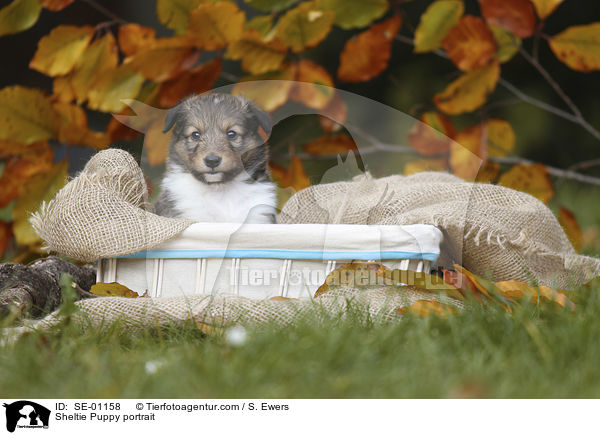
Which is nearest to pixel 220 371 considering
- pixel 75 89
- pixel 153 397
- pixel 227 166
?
pixel 153 397

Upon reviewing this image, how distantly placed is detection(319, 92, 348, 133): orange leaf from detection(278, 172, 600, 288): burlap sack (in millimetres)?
246

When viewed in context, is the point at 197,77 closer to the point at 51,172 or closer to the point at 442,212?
the point at 51,172

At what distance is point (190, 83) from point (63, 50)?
83cm

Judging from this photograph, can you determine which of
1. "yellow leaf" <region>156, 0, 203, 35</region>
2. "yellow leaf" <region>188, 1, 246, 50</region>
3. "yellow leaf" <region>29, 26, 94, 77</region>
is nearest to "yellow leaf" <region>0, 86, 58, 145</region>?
"yellow leaf" <region>29, 26, 94, 77</region>

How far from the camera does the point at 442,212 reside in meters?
1.88

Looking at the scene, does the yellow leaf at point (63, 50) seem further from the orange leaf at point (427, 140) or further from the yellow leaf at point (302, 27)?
the orange leaf at point (427, 140)

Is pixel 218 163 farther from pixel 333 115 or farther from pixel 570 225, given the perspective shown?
pixel 570 225

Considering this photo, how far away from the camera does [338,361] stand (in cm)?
108

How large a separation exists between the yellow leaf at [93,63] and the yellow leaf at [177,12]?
34 cm

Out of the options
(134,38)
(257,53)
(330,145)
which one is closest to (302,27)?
(257,53)

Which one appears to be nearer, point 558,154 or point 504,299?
point 504,299

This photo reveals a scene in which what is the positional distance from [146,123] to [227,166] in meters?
0.32

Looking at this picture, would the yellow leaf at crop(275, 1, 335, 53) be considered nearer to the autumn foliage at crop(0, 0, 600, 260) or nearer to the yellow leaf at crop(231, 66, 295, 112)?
the autumn foliage at crop(0, 0, 600, 260)

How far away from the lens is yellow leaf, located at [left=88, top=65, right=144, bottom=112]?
217 cm
